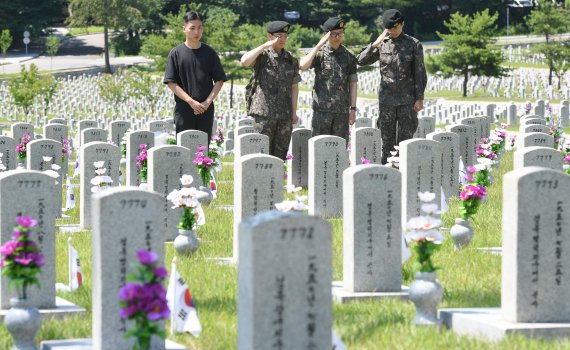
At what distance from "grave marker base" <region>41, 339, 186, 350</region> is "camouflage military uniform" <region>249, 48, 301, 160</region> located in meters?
7.59

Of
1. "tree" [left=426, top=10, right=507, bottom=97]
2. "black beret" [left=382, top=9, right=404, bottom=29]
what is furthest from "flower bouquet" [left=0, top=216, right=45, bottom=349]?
"tree" [left=426, top=10, right=507, bottom=97]

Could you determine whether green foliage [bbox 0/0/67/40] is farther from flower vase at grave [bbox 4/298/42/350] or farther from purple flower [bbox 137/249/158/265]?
purple flower [bbox 137/249/158/265]

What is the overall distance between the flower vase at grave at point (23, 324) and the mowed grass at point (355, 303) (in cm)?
27

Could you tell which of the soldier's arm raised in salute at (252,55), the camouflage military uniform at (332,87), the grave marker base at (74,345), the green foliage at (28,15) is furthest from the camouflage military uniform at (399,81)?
the green foliage at (28,15)

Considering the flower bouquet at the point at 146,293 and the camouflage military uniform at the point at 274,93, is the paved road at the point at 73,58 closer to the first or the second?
the camouflage military uniform at the point at 274,93

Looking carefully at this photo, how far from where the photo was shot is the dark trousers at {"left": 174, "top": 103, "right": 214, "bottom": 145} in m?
14.7

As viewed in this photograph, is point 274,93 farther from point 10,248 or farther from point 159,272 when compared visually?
point 159,272

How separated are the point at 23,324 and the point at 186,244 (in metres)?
3.75

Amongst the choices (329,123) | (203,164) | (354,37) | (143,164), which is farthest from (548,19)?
(203,164)

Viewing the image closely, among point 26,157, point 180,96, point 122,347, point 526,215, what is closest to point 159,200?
point 122,347

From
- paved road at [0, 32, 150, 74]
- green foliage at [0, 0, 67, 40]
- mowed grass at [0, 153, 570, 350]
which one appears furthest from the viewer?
green foliage at [0, 0, 67, 40]

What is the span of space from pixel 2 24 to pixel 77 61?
16.2ft

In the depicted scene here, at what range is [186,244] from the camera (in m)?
10.9

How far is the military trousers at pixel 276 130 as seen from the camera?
14.9 metres
